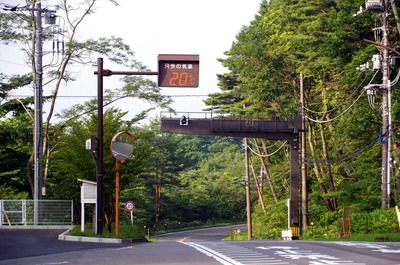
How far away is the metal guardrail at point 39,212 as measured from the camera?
41906 millimetres

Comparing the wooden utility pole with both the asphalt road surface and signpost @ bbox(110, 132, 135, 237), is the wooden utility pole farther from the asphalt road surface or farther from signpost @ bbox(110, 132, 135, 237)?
the asphalt road surface

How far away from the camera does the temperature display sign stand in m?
32.2

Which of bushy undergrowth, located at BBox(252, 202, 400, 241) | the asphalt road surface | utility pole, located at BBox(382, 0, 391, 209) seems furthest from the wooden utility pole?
the asphalt road surface

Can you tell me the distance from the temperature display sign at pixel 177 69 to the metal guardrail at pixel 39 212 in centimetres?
1192

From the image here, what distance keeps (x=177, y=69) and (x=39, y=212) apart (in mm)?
13409

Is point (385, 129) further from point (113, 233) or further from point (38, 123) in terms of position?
point (38, 123)

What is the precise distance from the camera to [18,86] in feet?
183

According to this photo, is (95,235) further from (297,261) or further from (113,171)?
(297,261)

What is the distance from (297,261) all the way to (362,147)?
120 ft

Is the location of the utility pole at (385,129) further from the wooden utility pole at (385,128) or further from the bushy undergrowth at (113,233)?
the bushy undergrowth at (113,233)

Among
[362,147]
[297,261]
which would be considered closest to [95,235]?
[297,261]

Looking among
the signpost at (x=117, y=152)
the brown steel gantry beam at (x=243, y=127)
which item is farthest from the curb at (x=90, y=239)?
the brown steel gantry beam at (x=243, y=127)

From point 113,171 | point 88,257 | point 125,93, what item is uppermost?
point 125,93

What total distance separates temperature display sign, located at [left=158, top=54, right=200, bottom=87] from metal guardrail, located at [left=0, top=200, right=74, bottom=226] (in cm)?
1192
